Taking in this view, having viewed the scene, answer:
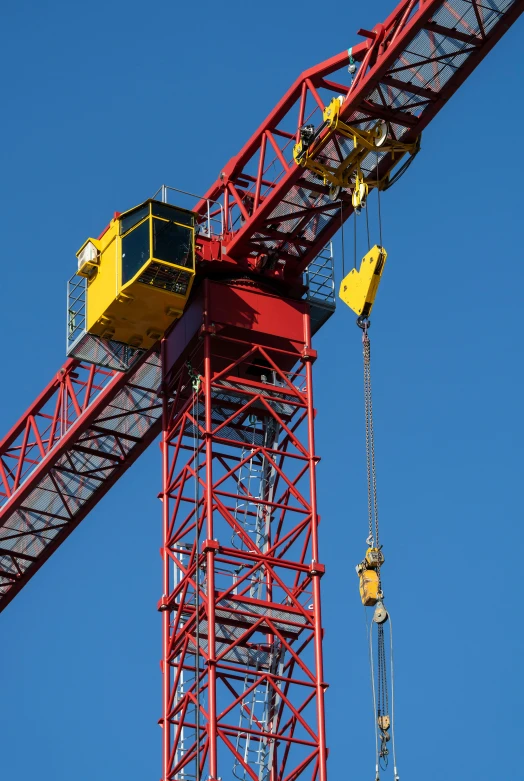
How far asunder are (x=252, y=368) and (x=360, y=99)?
690 cm

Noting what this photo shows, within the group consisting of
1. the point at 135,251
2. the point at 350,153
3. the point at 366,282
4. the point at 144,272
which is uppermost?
the point at 350,153

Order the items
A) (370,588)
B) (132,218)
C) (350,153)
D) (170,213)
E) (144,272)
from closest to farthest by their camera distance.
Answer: (370,588) < (350,153) < (144,272) < (170,213) < (132,218)

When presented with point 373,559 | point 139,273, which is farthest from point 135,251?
point 373,559

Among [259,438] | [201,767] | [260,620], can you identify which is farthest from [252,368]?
[201,767]

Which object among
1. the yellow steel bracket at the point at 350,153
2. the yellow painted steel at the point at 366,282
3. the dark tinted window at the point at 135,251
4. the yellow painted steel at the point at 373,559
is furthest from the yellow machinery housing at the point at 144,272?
the yellow painted steel at the point at 373,559

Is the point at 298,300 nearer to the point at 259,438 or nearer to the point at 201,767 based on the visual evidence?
the point at 259,438

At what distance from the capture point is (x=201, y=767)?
4181 cm

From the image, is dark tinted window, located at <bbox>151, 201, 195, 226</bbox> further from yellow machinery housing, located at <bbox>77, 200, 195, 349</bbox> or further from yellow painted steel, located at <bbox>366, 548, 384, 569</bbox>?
yellow painted steel, located at <bbox>366, 548, 384, 569</bbox>

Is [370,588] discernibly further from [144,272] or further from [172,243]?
[172,243]

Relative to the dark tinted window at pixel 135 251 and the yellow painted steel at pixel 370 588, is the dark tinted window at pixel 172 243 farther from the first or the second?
the yellow painted steel at pixel 370 588

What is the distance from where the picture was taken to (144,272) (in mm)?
45188

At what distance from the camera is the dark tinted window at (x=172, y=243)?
45281 mm

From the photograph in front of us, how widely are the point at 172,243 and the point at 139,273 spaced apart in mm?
941

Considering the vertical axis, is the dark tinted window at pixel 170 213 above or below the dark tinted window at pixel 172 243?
above
